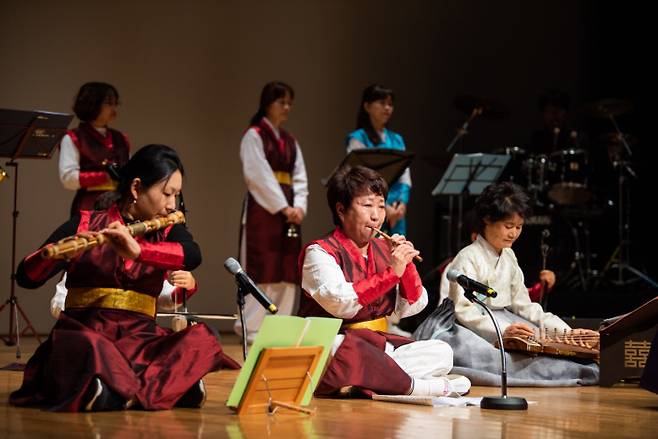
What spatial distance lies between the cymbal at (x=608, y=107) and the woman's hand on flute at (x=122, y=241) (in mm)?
5997

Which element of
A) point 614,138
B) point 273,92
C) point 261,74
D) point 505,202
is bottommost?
point 505,202

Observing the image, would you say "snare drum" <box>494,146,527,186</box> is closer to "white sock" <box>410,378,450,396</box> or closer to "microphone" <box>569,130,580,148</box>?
"microphone" <box>569,130,580,148</box>

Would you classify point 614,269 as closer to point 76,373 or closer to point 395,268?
point 395,268

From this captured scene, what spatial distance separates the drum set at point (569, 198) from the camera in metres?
8.72

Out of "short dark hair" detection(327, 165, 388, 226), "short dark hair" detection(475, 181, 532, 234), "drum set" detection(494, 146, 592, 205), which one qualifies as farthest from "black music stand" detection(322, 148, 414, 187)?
"drum set" detection(494, 146, 592, 205)

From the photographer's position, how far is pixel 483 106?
344 inches

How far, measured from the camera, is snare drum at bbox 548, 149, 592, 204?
874 centimetres

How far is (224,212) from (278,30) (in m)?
1.57

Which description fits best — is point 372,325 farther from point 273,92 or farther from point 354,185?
point 273,92

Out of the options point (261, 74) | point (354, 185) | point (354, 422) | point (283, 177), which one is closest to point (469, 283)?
point (354, 422)

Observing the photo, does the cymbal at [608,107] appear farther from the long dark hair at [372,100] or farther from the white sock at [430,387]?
the white sock at [430,387]

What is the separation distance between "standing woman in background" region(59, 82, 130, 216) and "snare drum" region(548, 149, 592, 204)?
150 inches

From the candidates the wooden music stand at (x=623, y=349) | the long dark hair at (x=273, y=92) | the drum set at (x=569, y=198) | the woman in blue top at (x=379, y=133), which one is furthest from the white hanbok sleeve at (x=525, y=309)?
the drum set at (x=569, y=198)

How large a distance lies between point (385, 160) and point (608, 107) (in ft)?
9.53
